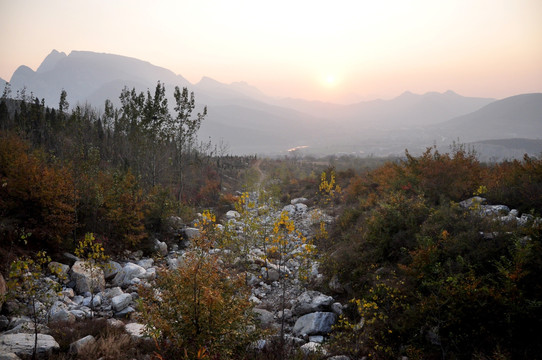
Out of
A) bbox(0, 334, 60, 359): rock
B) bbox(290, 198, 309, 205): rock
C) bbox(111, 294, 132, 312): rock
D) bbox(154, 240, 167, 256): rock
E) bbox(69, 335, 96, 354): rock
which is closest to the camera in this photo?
bbox(0, 334, 60, 359): rock

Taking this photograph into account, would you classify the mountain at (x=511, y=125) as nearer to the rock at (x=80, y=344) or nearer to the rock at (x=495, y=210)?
the rock at (x=495, y=210)

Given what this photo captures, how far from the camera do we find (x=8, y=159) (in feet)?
31.4

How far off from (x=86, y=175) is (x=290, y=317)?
10.0 metres

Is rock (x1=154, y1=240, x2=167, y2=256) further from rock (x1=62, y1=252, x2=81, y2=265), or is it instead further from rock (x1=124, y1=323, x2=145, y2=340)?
rock (x1=124, y1=323, x2=145, y2=340)

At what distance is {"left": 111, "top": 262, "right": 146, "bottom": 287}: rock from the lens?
875 centimetres

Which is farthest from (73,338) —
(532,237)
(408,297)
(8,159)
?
(532,237)

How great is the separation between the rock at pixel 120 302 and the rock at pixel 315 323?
4.55 m

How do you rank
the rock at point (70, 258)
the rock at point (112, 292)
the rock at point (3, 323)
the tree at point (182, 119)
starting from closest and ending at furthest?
1. the rock at point (3, 323)
2. the rock at point (112, 292)
3. the rock at point (70, 258)
4. the tree at point (182, 119)

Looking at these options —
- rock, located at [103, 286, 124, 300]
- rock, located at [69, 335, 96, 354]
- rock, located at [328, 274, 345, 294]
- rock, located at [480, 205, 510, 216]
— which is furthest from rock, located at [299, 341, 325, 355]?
rock, located at [480, 205, 510, 216]

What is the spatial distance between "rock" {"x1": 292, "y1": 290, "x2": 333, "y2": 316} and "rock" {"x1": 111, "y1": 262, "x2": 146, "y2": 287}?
543 cm

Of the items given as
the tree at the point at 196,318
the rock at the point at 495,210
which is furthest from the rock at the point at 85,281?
the rock at the point at 495,210

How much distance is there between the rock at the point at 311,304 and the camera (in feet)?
23.3

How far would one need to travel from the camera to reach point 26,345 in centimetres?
467

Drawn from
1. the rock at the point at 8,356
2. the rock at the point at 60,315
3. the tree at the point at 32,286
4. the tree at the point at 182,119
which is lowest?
the rock at the point at 60,315
